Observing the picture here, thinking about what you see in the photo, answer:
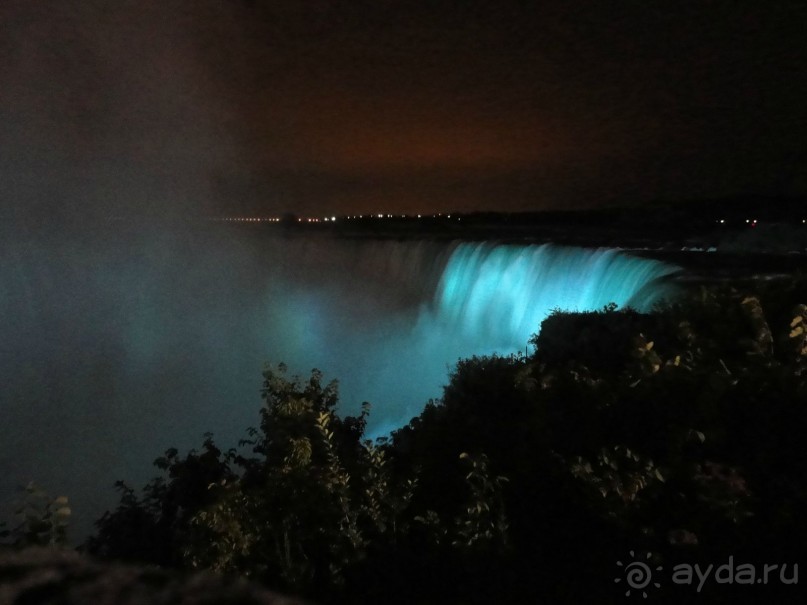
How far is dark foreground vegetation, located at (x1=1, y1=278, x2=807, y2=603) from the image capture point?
13.5 feet

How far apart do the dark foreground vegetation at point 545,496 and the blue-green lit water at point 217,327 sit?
17.3 feet

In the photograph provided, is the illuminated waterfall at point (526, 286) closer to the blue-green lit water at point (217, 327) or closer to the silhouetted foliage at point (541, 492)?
the blue-green lit water at point (217, 327)

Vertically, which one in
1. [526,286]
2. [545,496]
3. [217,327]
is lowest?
[545,496]

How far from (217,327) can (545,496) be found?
20.2 m

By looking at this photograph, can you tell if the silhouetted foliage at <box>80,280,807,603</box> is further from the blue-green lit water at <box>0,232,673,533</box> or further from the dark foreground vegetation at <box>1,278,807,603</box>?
the blue-green lit water at <box>0,232,673,533</box>

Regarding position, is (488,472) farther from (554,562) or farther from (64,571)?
(64,571)

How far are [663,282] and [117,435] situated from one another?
11.7m

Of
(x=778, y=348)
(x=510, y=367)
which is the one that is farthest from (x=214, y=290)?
(x=778, y=348)

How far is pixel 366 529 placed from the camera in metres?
4.98

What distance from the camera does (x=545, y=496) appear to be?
16.4 feet

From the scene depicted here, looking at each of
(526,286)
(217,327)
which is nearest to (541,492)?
(526,286)

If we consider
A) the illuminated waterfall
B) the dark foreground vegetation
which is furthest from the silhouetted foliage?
the illuminated waterfall

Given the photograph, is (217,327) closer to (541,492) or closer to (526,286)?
(526,286)

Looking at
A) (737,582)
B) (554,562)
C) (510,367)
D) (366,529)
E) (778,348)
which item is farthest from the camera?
(510,367)
